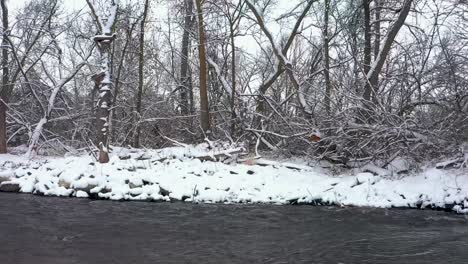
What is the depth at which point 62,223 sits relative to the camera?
8961mm

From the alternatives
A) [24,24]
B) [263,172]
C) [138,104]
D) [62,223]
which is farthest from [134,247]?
[24,24]

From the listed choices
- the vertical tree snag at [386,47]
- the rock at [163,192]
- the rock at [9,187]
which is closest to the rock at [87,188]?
the rock at [163,192]

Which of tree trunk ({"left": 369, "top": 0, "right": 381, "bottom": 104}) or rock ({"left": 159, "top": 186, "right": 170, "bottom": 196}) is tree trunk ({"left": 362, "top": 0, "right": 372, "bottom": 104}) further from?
rock ({"left": 159, "top": 186, "right": 170, "bottom": 196})

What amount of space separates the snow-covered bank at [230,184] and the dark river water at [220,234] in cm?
65

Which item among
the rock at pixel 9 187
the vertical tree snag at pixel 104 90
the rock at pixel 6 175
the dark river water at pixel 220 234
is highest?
the vertical tree snag at pixel 104 90

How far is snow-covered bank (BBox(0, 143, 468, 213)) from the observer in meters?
11.3

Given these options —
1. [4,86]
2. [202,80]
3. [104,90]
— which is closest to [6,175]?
[104,90]

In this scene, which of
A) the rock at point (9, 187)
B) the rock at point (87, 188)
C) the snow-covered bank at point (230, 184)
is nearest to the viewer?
the snow-covered bank at point (230, 184)

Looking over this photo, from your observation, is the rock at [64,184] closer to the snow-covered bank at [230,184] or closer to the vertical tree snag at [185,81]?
the snow-covered bank at [230,184]

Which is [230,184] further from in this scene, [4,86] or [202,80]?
[4,86]

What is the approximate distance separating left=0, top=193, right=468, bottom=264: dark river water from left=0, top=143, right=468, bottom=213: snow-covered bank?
2.13ft

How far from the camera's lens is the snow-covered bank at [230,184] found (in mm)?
11273

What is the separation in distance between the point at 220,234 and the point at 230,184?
15.1 ft

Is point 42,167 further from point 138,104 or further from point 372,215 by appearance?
point 372,215
